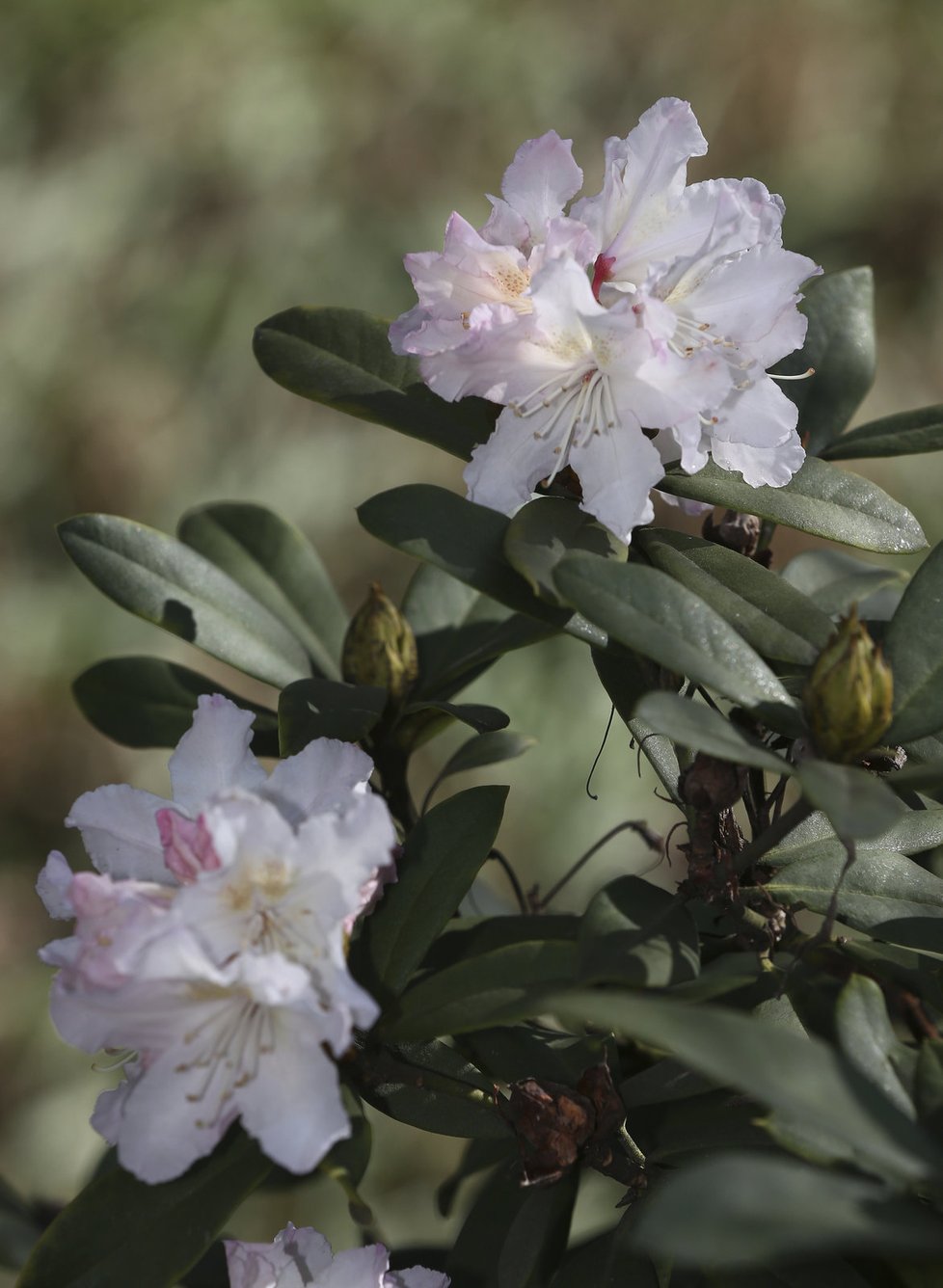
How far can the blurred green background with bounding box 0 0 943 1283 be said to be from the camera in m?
2.86

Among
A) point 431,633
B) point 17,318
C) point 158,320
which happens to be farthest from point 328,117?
point 431,633

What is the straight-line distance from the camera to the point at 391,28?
3.54 m

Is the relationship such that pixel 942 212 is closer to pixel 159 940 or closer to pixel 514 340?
pixel 514 340

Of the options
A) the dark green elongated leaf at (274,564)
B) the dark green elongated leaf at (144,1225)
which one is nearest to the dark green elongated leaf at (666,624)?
the dark green elongated leaf at (144,1225)

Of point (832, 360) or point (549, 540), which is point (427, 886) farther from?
point (832, 360)

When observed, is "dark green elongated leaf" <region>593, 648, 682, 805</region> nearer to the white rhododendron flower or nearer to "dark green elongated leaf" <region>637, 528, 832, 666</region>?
"dark green elongated leaf" <region>637, 528, 832, 666</region>

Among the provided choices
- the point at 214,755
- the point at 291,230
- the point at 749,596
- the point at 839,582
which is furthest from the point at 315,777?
the point at 291,230

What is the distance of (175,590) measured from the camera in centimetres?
104

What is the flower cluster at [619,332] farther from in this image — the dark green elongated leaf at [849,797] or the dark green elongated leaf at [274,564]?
the dark green elongated leaf at [274,564]

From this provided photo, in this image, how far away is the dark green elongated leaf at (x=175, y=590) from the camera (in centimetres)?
101

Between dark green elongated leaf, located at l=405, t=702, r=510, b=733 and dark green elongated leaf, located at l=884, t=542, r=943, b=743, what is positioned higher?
dark green elongated leaf, located at l=884, t=542, r=943, b=743

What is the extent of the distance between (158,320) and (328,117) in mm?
693

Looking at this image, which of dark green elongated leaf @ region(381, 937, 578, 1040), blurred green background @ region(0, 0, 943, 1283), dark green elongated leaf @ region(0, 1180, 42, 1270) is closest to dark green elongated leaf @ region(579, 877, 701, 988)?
dark green elongated leaf @ region(381, 937, 578, 1040)

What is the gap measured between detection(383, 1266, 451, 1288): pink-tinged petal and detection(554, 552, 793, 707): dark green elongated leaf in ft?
1.32
